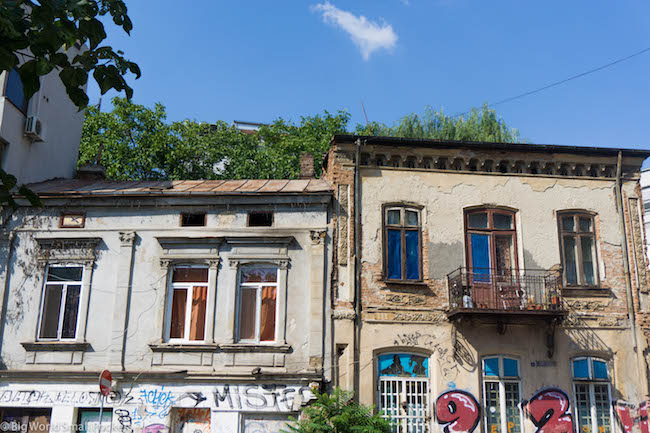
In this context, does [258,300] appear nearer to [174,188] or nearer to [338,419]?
[338,419]

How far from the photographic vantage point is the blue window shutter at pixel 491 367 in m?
14.9

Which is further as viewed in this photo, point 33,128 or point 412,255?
point 33,128

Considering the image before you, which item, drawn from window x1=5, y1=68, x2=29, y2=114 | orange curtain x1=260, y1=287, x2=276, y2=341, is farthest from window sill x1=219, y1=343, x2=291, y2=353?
window x1=5, y1=68, x2=29, y2=114

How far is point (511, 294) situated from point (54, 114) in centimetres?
1427

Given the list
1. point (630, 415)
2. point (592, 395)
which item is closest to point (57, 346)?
point (592, 395)

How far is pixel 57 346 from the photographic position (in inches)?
579

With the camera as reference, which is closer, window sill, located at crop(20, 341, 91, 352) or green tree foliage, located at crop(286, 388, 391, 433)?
green tree foliage, located at crop(286, 388, 391, 433)

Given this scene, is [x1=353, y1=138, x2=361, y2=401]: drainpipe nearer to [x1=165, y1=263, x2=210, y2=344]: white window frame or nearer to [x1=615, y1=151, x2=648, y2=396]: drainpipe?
[x1=165, y1=263, x2=210, y2=344]: white window frame

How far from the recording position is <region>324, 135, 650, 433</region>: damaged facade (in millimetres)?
14594

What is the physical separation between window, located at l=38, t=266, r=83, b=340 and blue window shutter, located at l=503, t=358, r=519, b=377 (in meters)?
10.3

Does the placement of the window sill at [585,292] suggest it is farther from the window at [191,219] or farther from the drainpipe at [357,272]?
the window at [191,219]

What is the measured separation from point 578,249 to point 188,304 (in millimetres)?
9842

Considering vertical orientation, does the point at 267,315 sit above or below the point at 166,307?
below

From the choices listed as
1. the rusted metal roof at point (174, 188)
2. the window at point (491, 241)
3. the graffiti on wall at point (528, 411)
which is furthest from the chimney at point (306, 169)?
the graffiti on wall at point (528, 411)
